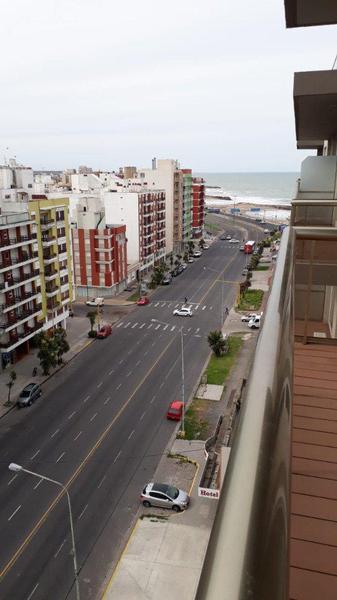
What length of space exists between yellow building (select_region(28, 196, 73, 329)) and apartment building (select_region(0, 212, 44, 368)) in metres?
1.32

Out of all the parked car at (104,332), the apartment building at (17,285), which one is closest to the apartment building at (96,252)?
the parked car at (104,332)

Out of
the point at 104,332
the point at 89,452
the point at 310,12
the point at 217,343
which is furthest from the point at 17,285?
the point at 310,12

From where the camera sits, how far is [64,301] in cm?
4597

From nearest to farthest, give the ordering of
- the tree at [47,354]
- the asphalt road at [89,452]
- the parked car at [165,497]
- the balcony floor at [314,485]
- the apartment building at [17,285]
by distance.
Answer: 1. the balcony floor at [314,485]
2. the asphalt road at [89,452]
3. the parked car at [165,497]
4. the tree at [47,354]
5. the apartment building at [17,285]

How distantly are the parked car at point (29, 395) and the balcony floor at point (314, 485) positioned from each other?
1119 inches

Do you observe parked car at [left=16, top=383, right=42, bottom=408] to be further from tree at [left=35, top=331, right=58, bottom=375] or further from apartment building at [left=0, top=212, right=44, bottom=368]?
apartment building at [left=0, top=212, right=44, bottom=368]

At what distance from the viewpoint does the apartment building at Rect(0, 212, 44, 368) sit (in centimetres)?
3634


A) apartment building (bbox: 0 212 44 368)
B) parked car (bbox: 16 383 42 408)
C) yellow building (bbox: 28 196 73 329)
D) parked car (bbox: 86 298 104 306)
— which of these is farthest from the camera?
parked car (bbox: 86 298 104 306)

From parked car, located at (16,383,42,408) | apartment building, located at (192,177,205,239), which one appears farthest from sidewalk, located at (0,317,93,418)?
apartment building, located at (192,177,205,239)

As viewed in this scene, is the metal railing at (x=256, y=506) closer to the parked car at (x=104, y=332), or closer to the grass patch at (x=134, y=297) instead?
the parked car at (x=104, y=332)

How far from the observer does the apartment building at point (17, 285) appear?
36344 millimetres

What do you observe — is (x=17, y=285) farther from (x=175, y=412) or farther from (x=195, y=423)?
(x=195, y=423)

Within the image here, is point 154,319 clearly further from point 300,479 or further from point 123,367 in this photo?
point 300,479

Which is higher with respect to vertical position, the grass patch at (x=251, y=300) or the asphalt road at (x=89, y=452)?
the grass patch at (x=251, y=300)
